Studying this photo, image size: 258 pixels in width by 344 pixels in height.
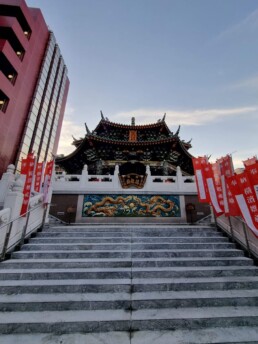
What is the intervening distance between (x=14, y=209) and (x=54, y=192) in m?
5.49

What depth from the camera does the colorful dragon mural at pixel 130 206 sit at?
10.3 m

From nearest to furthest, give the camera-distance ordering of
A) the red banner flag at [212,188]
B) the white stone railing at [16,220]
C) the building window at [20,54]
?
the white stone railing at [16,220], the red banner flag at [212,188], the building window at [20,54]

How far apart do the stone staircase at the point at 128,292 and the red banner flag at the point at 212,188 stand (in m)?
1.80

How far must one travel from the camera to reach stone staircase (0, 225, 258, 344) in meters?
2.57

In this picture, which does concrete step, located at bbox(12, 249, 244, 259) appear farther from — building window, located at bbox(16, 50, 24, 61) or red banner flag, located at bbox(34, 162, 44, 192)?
building window, located at bbox(16, 50, 24, 61)

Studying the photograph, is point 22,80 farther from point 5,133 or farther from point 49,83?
point 49,83

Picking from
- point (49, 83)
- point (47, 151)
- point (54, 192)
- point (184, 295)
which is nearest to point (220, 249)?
point (184, 295)

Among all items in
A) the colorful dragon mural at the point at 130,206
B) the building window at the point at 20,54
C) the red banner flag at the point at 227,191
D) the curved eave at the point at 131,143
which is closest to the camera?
the red banner flag at the point at 227,191

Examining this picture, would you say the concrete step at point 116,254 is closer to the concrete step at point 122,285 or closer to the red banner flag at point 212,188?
the concrete step at point 122,285

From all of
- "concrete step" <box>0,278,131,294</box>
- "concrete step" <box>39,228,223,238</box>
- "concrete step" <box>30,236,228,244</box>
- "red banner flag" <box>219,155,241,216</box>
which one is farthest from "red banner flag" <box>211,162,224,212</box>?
"concrete step" <box>0,278,131,294</box>

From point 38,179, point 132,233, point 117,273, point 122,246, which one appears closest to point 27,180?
point 38,179

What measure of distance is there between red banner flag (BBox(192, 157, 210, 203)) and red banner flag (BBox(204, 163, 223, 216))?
181 millimetres

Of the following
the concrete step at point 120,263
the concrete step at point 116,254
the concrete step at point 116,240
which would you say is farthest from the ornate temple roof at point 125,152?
the concrete step at point 120,263

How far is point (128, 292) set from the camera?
3.36 m
